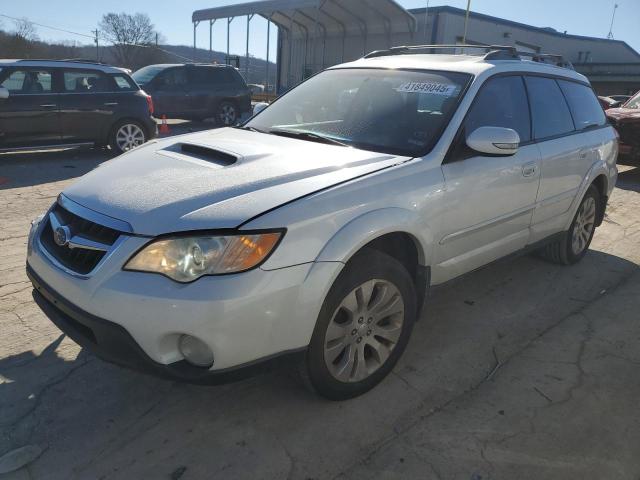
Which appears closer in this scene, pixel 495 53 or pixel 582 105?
pixel 495 53

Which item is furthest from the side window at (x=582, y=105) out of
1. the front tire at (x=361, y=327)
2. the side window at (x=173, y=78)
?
the side window at (x=173, y=78)

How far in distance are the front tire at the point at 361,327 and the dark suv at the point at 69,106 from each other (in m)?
7.64

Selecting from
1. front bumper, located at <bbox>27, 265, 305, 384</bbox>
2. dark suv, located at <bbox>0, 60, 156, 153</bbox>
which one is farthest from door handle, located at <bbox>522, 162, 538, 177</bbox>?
dark suv, located at <bbox>0, 60, 156, 153</bbox>

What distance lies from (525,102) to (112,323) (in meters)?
3.16

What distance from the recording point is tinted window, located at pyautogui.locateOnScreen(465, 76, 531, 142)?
10.7 feet

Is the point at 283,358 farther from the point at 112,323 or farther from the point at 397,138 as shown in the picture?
the point at 397,138

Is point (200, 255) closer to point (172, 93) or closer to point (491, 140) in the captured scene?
point (491, 140)

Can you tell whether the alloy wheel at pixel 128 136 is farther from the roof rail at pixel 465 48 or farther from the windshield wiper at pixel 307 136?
the windshield wiper at pixel 307 136

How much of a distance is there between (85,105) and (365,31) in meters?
21.9

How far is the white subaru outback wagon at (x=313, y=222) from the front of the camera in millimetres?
2133

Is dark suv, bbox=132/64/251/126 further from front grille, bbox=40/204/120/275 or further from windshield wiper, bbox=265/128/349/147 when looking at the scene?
front grille, bbox=40/204/120/275

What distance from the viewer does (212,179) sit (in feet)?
8.23

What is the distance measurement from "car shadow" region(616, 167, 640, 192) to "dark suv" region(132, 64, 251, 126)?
9.68 m

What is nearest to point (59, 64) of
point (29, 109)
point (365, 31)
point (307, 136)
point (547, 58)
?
point (29, 109)
